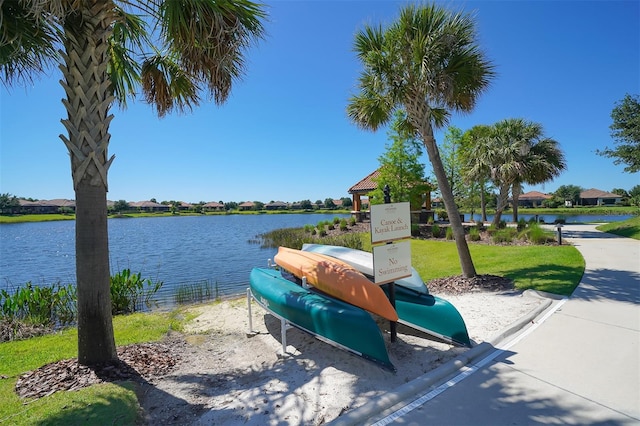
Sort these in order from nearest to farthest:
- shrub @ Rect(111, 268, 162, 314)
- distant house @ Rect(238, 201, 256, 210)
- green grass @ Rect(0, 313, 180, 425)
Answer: green grass @ Rect(0, 313, 180, 425), shrub @ Rect(111, 268, 162, 314), distant house @ Rect(238, 201, 256, 210)

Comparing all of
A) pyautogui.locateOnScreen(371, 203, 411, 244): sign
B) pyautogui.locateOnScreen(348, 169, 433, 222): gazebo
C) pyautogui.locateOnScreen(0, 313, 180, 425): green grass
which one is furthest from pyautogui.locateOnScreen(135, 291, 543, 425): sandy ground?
pyautogui.locateOnScreen(348, 169, 433, 222): gazebo

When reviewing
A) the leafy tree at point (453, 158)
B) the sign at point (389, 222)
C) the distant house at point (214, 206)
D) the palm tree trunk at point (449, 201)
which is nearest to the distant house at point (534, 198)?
the leafy tree at point (453, 158)

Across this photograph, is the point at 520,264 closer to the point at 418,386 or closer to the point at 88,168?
the point at 418,386

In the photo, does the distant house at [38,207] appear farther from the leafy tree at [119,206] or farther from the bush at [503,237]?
the bush at [503,237]

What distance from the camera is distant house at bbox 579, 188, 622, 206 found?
75.6 m

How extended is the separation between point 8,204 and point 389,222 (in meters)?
117

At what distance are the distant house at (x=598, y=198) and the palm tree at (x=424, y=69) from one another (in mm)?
88452

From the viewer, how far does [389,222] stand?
4945 mm

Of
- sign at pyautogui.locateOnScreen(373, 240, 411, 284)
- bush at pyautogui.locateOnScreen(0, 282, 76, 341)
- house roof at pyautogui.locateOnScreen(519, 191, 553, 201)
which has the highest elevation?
house roof at pyautogui.locateOnScreen(519, 191, 553, 201)

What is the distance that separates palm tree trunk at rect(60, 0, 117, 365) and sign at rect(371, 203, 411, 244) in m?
3.65

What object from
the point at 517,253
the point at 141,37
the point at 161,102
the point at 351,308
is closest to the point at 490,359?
the point at 351,308

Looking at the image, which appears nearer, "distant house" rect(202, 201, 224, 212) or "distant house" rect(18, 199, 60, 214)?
"distant house" rect(18, 199, 60, 214)

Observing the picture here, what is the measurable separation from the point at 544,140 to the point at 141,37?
22069mm

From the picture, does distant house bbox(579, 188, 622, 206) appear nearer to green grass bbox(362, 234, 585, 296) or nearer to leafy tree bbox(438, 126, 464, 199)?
leafy tree bbox(438, 126, 464, 199)
